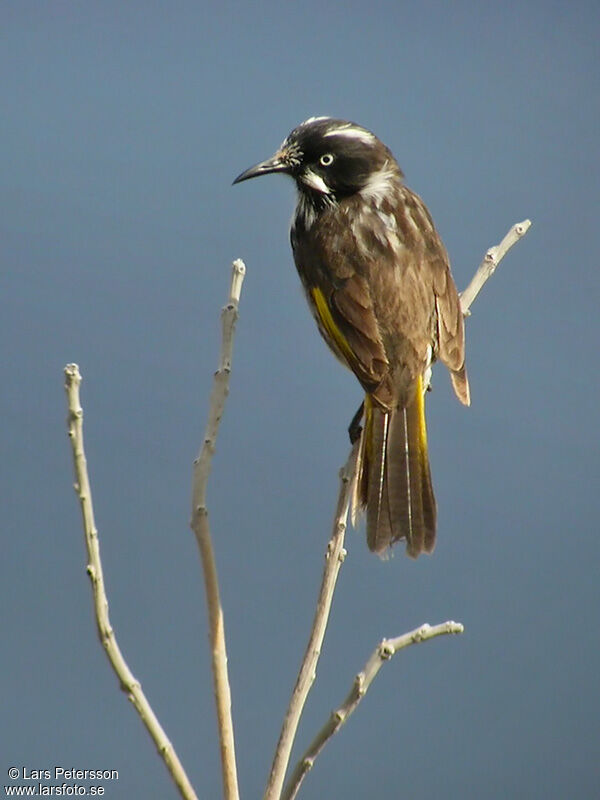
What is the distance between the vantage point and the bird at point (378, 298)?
286 centimetres

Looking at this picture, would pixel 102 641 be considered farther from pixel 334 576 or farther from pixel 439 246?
pixel 439 246

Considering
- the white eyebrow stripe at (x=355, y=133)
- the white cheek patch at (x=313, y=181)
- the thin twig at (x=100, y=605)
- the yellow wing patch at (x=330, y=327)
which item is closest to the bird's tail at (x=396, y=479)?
the yellow wing patch at (x=330, y=327)

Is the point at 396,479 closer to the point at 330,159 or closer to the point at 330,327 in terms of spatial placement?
the point at 330,327

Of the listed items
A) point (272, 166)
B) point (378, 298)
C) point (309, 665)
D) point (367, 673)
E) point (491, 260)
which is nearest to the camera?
point (367, 673)

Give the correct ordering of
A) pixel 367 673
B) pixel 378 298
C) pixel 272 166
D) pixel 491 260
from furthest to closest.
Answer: pixel 272 166 → pixel 378 298 → pixel 491 260 → pixel 367 673

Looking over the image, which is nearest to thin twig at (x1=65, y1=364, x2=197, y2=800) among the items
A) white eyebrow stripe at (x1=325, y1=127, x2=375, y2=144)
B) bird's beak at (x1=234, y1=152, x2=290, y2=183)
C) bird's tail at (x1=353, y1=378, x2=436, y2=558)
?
bird's tail at (x1=353, y1=378, x2=436, y2=558)

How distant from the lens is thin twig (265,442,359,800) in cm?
195

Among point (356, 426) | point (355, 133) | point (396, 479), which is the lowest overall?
point (396, 479)

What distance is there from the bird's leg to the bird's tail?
0.51ft

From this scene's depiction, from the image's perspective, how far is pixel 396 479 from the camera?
2.87 m

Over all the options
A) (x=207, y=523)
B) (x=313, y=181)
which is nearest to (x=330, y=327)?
(x=313, y=181)

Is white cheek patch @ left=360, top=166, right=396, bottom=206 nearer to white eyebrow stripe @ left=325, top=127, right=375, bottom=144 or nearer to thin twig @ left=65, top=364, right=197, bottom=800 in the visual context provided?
white eyebrow stripe @ left=325, top=127, right=375, bottom=144

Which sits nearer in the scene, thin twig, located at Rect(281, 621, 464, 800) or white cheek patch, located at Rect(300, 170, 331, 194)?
thin twig, located at Rect(281, 621, 464, 800)

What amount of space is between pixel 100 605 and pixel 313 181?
1872 millimetres
